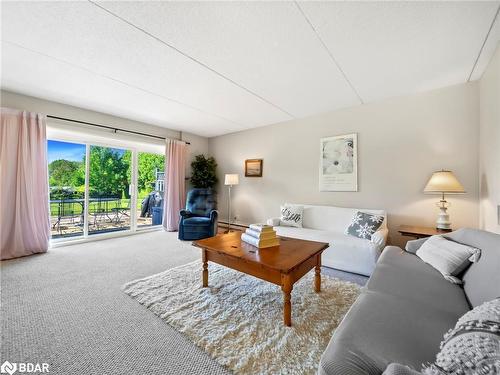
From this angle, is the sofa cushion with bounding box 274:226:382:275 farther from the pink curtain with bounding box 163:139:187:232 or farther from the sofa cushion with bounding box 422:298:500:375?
the pink curtain with bounding box 163:139:187:232

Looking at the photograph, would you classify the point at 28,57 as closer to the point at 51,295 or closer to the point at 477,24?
the point at 51,295

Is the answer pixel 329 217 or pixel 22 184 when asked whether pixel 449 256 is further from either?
pixel 22 184

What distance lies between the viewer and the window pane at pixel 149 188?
15.0 feet

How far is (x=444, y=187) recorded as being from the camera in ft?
7.77

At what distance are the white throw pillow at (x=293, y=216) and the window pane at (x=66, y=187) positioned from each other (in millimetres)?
3562

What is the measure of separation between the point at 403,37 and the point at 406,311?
Result: 2.08 metres

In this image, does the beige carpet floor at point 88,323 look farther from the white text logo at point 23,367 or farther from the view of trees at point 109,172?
the view of trees at point 109,172

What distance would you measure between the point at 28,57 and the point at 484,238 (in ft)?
13.6

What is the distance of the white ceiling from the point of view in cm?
157

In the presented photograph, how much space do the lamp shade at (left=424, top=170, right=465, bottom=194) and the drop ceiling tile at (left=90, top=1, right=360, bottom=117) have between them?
1491mm

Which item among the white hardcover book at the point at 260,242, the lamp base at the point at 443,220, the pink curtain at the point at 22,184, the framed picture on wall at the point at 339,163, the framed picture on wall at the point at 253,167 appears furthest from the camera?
the framed picture on wall at the point at 253,167

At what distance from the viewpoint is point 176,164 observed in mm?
4738

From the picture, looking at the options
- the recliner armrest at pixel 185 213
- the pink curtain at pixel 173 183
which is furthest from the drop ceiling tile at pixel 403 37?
the pink curtain at pixel 173 183

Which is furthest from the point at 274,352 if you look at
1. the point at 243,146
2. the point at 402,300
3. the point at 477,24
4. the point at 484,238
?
the point at 243,146
